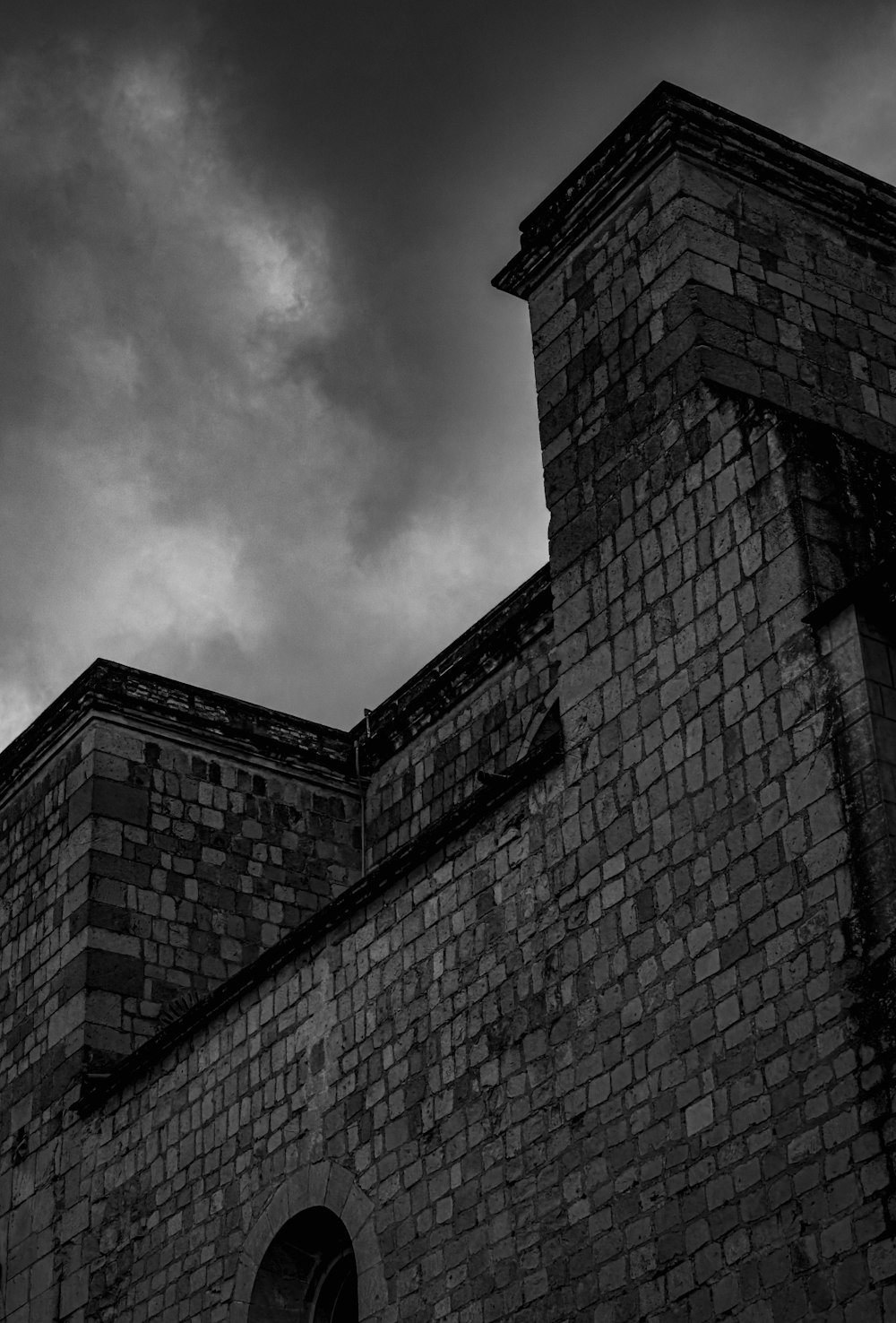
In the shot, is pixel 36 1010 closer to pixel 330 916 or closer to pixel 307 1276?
pixel 330 916

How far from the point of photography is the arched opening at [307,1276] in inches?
465

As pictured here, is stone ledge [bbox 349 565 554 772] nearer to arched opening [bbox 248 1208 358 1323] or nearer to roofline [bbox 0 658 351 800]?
roofline [bbox 0 658 351 800]

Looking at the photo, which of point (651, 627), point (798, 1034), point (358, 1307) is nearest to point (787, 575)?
point (651, 627)

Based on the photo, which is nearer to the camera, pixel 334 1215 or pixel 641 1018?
pixel 641 1018

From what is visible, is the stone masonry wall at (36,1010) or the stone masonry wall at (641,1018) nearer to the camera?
the stone masonry wall at (641,1018)

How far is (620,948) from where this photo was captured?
10086 millimetres

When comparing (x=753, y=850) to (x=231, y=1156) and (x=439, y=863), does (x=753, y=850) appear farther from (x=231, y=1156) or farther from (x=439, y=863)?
(x=231, y=1156)

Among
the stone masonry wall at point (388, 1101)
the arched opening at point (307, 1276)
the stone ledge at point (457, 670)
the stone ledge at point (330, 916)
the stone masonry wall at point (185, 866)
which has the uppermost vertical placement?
the stone ledge at point (457, 670)

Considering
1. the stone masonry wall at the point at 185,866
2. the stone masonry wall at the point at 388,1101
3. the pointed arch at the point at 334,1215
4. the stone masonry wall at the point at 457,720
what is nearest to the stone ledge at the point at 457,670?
the stone masonry wall at the point at 457,720

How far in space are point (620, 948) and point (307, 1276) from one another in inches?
128

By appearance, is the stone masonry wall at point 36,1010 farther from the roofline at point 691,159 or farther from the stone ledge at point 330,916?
the roofline at point 691,159

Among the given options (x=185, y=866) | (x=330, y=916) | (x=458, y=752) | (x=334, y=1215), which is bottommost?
(x=334, y=1215)

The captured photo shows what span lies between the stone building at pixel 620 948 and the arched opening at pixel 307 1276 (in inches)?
0.9

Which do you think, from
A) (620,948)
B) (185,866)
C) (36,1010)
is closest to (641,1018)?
(620,948)
